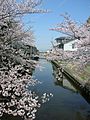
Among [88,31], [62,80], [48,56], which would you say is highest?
[88,31]

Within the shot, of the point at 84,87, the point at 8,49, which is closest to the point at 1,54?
the point at 8,49

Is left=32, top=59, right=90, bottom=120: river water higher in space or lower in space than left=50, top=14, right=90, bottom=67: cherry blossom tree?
lower

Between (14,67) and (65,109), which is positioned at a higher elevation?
(14,67)

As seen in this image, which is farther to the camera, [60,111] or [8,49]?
[60,111]

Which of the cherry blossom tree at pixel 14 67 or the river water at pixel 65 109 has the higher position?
the cherry blossom tree at pixel 14 67

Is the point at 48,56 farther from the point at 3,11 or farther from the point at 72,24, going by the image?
the point at 3,11

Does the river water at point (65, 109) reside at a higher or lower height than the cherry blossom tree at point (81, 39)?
lower

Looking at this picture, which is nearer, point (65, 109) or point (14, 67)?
point (14, 67)

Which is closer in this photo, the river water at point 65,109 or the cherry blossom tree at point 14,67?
the cherry blossom tree at point 14,67

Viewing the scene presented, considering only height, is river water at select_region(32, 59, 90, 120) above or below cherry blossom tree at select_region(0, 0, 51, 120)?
below

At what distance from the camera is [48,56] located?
22188 mm

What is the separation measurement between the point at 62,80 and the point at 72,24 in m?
21.1

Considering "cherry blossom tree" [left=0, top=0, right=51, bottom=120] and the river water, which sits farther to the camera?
the river water

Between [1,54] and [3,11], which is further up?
[3,11]
